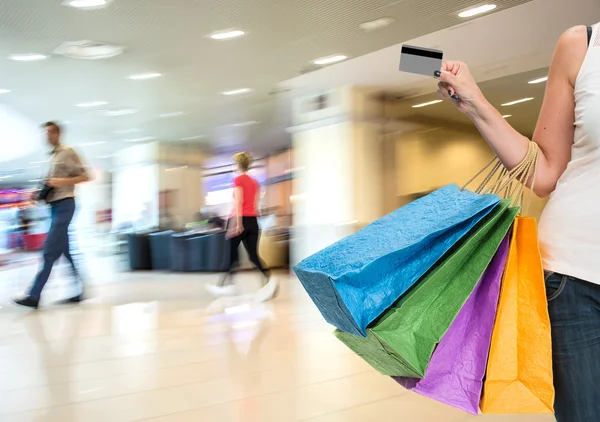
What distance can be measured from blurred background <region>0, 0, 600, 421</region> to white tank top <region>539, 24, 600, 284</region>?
3107 millimetres

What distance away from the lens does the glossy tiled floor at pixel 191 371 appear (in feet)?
8.19

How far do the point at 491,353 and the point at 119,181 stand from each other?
63.6 feet

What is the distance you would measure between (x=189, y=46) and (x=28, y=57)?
2.35 meters

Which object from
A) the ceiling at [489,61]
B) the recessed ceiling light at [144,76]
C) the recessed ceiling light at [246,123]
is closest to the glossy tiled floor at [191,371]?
the ceiling at [489,61]

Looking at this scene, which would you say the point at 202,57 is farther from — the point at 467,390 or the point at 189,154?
the point at 189,154

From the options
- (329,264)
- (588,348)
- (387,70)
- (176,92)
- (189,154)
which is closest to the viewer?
(329,264)

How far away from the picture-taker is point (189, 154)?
17438mm

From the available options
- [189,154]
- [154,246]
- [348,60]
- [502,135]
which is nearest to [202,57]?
[348,60]

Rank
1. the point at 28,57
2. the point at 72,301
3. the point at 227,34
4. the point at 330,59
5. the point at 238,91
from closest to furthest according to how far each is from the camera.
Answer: the point at 72,301 → the point at 227,34 → the point at 28,57 → the point at 330,59 → the point at 238,91

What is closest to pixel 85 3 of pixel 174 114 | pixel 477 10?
pixel 477 10

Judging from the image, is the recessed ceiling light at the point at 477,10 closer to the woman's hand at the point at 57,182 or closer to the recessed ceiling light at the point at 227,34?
the recessed ceiling light at the point at 227,34

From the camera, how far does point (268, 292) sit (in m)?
6.46

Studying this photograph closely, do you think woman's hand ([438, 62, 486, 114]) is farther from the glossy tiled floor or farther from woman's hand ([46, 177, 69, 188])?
woman's hand ([46, 177, 69, 188])

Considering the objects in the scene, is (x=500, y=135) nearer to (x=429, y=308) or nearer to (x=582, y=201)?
(x=582, y=201)
